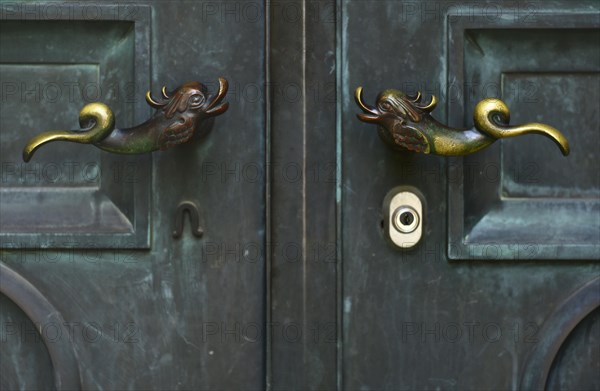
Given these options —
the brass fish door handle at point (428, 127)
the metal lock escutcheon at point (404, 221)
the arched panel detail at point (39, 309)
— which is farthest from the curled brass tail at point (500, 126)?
the arched panel detail at point (39, 309)

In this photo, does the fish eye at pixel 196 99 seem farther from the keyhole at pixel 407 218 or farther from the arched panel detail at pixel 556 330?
the arched panel detail at pixel 556 330

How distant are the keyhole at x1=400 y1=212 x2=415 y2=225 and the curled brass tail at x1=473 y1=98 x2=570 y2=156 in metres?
0.12

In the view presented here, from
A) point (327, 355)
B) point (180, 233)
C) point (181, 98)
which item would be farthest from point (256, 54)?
point (327, 355)

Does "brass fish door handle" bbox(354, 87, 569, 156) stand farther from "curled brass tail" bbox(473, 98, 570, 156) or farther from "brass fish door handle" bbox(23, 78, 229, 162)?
"brass fish door handle" bbox(23, 78, 229, 162)

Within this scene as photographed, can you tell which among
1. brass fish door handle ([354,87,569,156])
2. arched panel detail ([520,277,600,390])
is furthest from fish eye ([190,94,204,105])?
arched panel detail ([520,277,600,390])

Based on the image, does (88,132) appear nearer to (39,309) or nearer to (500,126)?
(39,309)

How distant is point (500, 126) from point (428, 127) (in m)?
0.07

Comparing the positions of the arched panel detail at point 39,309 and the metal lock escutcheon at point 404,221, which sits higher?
the metal lock escutcheon at point 404,221

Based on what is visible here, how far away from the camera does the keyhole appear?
42.1 inches

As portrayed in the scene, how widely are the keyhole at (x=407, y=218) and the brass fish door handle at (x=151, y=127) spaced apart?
22 centimetres

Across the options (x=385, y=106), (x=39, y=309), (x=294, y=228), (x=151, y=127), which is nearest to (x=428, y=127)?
(x=385, y=106)

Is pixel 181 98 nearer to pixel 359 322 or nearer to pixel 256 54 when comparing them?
pixel 256 54

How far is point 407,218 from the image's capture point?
107cm

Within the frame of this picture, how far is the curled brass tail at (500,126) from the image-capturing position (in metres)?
1.00
